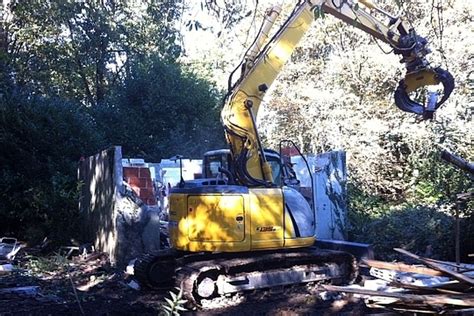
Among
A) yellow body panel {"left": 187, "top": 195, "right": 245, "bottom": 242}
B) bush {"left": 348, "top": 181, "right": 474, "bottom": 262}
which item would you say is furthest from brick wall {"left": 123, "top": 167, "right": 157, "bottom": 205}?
yellow body panel {"left": 187, "top": 195, "right": 245, "bottom": 242}

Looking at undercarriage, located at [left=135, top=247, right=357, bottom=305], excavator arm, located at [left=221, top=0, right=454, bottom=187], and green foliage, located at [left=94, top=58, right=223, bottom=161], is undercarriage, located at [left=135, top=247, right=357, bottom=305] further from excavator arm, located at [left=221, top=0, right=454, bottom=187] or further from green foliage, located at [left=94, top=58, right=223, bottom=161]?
green foliage, located at [left=94, top=58, right=223, bottom=161]

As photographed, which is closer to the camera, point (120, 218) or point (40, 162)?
point (120, 218)

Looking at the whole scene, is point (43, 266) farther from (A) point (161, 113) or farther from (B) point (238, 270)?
(A) point (161, 113)

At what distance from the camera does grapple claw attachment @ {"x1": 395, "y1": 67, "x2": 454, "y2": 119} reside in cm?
867

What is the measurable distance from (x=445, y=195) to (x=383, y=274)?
706cm

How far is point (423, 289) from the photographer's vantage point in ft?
18.7

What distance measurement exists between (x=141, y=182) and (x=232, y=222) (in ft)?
19.2

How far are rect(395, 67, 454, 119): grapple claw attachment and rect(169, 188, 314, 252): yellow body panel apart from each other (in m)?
2.47

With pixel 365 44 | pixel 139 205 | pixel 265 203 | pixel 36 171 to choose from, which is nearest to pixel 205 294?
pixel 265 203

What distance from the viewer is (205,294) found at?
8.03 meters

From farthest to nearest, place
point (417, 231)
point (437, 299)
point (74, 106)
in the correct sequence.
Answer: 1. point (74, 106)
2. point (417, 231)
3. point (437, 299)

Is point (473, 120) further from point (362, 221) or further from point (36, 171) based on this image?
point (36, 171)

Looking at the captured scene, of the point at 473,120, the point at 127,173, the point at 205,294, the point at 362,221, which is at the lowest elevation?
the point at 205,294

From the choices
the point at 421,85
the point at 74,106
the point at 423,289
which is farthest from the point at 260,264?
the point at 74,106
